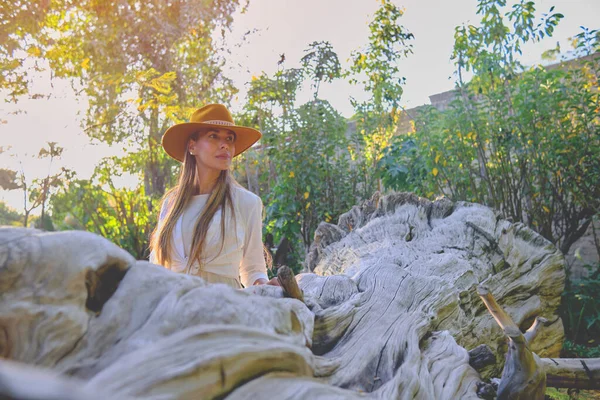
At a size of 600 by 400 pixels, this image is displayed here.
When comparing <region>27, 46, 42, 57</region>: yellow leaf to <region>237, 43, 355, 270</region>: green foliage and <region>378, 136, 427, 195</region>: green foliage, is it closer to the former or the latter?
<region>237, 43, 355, 270</region>: green foliage

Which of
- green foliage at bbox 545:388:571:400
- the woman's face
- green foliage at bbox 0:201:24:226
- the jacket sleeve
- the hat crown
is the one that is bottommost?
green foliage at bbox 545:388:571:400

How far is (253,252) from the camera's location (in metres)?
3.18

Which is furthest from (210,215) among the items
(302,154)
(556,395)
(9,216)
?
(9,216)

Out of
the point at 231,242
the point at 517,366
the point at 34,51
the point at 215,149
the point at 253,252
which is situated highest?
the point at 34,51

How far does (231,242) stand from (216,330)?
1.75 meters

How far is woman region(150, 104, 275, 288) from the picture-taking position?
3039mm

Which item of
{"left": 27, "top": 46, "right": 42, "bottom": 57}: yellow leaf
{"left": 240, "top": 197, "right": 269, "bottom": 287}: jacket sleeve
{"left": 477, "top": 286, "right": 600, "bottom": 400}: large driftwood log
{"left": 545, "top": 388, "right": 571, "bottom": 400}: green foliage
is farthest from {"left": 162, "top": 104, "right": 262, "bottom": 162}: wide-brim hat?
{"left": 27, "top": 46, "right": 42, "bottom": 57}: yellow leaf

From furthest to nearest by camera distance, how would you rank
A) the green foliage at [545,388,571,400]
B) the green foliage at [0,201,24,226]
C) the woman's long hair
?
the green foliage at [0,201,24,226] → the green foliage at [545,388,571,400] → the woman's long hair

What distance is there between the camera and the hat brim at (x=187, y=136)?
10.3 ft

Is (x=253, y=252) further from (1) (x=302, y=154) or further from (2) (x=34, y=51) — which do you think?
(2) (x=34, y=51)

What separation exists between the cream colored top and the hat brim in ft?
1.20

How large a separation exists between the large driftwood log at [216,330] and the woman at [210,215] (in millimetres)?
491

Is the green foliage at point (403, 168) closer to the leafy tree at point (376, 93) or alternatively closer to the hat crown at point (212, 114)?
the leafy tree at point (376, 93)

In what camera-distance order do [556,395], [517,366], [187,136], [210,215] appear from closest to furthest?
[517,366]
[210,215]
[187,136]
[556,395]
